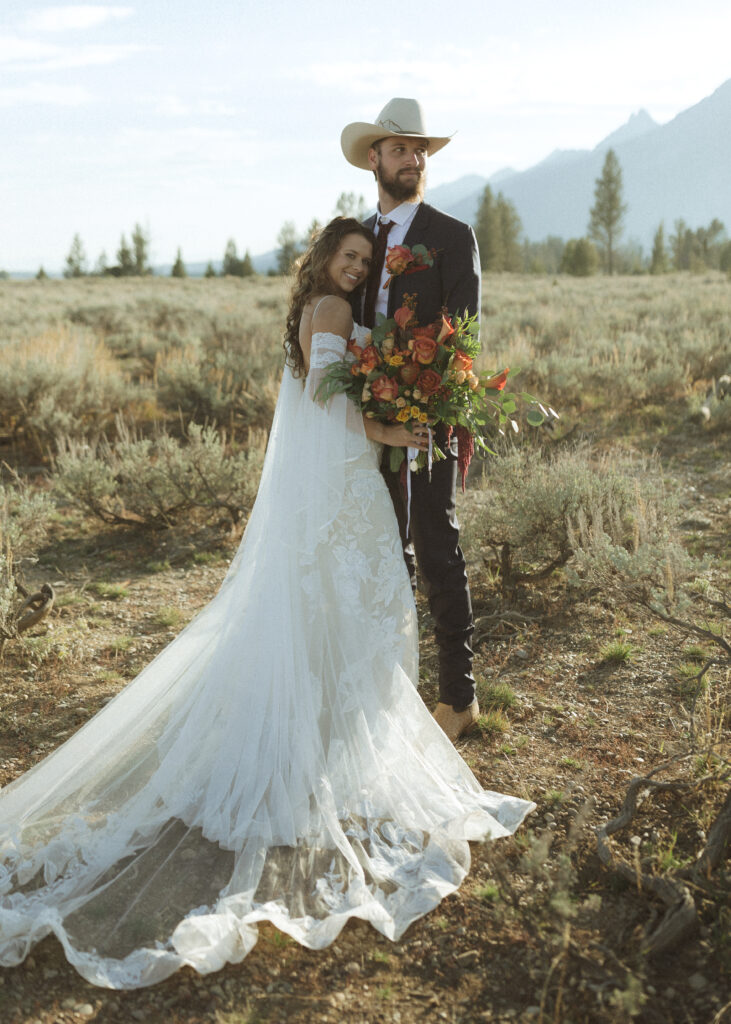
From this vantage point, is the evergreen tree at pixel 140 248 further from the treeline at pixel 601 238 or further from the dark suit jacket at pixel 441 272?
the dark suit jacket at pixel 441 272

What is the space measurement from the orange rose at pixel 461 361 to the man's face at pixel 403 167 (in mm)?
853

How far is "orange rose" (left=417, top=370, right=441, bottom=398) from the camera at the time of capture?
2.78 m

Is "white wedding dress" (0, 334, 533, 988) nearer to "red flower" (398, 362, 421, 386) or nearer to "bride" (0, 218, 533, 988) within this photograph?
"bride" (0, 218, 533, 988)

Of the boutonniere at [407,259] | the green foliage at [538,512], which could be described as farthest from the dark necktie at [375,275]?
the green foliage at [538,512]

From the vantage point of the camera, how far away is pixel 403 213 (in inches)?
126

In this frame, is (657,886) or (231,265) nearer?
(657,886)

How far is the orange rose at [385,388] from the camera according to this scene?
2.75 metres

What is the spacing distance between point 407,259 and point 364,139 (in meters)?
0.81

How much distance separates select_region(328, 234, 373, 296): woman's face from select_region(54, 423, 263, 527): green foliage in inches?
129

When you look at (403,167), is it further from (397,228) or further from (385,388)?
(385,388)

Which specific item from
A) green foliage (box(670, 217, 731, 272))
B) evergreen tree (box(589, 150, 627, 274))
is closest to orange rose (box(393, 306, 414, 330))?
evergreen tree (box(589, 150, 627, 274))

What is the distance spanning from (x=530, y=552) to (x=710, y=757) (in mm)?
2329

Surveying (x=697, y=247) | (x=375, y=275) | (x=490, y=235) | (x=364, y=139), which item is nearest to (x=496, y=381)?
(x=375, y=275)

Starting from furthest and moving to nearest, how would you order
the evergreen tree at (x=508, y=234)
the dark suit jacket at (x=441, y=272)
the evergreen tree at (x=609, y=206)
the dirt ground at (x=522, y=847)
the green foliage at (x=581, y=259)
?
the evergreen tree at (x=508, y=234) → the evergreen tree at (x=609, y=206) → the green foliage at (x=581, y=259) → the dark suit jacket at (x=441, y=272) → the dirt ground at (x=522, y=847)
